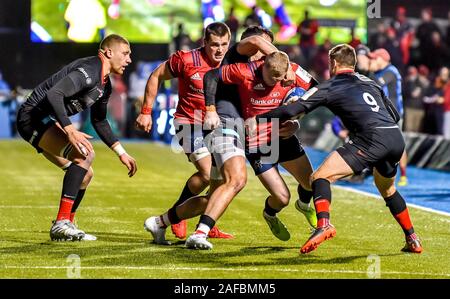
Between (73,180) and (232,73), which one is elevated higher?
(232,73)

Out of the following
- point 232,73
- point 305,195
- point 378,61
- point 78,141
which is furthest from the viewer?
point 378,61

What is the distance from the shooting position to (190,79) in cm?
1275

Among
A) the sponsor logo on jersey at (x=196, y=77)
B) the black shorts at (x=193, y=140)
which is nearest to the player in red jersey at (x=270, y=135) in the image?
the black shorts at (x=193, y=140)

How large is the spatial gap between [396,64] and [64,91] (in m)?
17.9

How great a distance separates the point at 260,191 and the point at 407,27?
1471cm

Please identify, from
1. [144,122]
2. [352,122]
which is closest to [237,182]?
[352,122]

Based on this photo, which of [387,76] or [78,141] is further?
[387,76]

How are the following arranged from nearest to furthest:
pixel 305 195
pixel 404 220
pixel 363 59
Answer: pixel 404 220 < pixel 305 195 < pixel 363 59

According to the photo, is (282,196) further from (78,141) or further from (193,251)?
(78,141)

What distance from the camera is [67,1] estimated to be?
37.2m

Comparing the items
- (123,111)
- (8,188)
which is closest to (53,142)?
(8,188)

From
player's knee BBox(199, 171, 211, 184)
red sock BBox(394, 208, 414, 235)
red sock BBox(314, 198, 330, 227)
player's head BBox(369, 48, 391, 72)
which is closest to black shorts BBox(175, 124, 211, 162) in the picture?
player's knee BBox(199, 171, 211, 184)

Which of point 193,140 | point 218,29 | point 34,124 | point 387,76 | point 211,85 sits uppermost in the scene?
point 218,29

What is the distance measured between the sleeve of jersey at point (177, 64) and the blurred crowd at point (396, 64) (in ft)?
46.2
